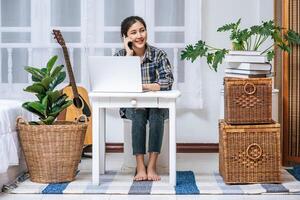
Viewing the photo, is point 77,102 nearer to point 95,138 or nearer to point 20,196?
point 95,138

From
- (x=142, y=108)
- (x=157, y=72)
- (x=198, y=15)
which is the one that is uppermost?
(x=198, y=15)

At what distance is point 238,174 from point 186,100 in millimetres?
1456

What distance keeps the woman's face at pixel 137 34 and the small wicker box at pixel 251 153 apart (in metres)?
0.75

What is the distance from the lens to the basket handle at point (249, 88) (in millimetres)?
3344

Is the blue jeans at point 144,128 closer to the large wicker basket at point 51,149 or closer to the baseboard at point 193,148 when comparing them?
the large wicker basket at point 51,149

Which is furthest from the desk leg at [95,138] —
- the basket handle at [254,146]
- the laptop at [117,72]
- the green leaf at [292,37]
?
the green leaf at [292,37]

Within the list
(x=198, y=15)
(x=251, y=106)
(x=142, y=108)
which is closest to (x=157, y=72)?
(x=142, y=108)

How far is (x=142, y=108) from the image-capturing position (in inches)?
138

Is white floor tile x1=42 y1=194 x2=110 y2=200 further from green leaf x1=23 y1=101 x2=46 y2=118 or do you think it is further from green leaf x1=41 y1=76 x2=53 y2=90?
green leaf x1=41 y1=76 x2=53 y2=90

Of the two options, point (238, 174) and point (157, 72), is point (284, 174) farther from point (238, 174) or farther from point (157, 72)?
point (157, 72)

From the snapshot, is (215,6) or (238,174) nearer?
(238,174)

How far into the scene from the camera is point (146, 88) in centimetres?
332

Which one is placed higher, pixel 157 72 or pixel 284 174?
pixel 157 72

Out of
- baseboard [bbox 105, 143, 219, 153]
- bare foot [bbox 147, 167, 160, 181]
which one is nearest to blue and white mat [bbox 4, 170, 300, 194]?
bare foot [bbox 147, 167, 160, 181]
